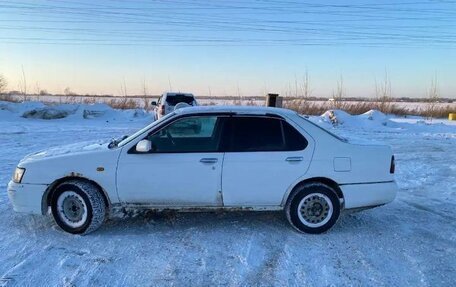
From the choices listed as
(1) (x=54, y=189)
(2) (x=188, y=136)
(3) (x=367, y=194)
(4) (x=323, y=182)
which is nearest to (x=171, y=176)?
(2) (x=188, y=136)

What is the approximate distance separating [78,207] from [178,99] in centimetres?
1260

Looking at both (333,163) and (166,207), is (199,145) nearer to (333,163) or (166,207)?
(166,207)

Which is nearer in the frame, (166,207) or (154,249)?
(154,249)

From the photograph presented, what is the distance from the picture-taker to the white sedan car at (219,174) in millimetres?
4922

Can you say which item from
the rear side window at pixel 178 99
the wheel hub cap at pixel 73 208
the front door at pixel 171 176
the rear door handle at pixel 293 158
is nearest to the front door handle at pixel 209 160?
the front door at pixel 171 176

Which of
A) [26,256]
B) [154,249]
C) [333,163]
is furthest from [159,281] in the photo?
[333,163]

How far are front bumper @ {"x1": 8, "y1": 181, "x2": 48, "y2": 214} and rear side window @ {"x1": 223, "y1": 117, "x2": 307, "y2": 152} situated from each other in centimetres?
237

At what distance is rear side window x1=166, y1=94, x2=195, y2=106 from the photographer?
17141 mm

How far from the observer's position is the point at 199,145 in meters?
5.07

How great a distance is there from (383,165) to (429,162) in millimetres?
6337

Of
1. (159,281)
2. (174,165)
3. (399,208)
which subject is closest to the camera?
(159,281)

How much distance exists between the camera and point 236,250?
460 centimetres

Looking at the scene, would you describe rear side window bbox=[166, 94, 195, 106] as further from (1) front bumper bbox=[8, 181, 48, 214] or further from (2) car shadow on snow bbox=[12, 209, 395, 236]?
(1) front bumper bbox=[8, 181, 48, 214]

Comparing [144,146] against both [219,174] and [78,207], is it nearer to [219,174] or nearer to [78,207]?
[219,174]
